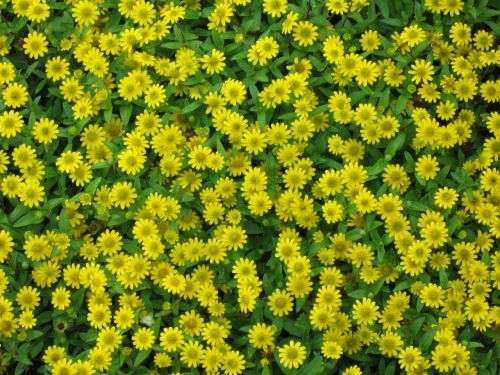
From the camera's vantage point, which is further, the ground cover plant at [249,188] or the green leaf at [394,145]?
the green leaf at [394,145]

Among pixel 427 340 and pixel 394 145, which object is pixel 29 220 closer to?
pixel 394 145

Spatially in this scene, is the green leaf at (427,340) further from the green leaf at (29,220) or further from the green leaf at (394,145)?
the green leaf at (29,220)

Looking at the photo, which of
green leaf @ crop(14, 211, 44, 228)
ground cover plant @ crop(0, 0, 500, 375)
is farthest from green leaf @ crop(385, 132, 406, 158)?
green leaf @ crop(14, 211, 44, 228)

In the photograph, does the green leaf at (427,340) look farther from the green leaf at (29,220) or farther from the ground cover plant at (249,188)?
the green leaf at (29,220)

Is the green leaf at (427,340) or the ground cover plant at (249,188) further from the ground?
the ground cover plant at (249,188)

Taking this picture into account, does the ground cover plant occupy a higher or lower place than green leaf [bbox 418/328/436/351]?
higher

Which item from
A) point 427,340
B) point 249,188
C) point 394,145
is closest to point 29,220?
point 249,188

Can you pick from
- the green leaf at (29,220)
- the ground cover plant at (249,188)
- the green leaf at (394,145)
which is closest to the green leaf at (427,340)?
the ground cover plant at (249,188)

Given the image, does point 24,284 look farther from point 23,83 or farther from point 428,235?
point 428,235

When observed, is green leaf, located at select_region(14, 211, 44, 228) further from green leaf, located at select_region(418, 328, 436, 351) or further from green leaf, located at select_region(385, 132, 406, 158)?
green leaf, located at select_region(418, 328, 436, 351)
